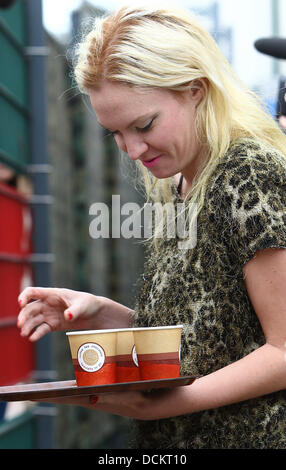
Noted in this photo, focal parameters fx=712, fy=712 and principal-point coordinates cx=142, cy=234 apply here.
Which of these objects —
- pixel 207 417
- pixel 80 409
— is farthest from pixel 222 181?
pixel 80 409

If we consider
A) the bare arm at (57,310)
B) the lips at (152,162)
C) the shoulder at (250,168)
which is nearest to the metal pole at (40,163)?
the bare arm at (57,310)

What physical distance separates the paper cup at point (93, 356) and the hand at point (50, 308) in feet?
0.51

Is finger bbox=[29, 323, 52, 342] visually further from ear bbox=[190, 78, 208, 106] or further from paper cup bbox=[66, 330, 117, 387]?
ear bbox=[190, 78, 208, 106]

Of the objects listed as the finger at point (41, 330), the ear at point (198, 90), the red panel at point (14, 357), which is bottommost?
the red panel at point (14, 357)

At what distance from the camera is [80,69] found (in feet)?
4.58

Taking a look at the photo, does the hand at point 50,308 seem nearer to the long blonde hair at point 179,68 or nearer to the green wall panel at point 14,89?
the long blonde hair at point 179,68

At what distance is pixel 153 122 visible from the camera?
1.32 metres

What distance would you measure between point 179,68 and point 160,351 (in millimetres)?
514

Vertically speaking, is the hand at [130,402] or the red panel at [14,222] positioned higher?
the red panel at [14,222]

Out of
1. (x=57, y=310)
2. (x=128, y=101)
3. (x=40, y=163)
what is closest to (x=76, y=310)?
(x=57, y=310)

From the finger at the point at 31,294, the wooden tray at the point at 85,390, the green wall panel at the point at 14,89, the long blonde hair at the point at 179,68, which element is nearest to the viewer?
the wooden tray at the point at 85,390

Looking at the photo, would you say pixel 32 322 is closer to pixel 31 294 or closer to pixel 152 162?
pixel 31 294

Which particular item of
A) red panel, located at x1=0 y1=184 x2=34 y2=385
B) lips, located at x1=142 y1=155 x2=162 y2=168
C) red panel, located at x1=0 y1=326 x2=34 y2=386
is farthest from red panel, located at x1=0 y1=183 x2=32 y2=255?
lips, located at x1=142 y1=155 x2=162 y2=168

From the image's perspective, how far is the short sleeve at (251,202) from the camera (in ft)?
4.03
